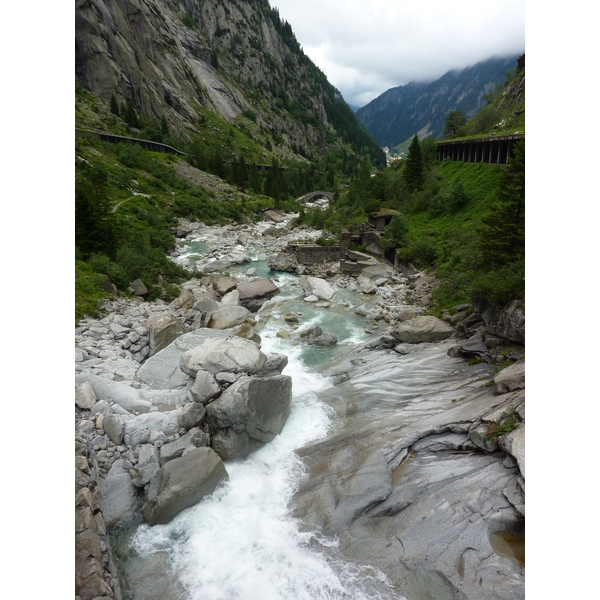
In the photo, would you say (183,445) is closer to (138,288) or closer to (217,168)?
(138,288)

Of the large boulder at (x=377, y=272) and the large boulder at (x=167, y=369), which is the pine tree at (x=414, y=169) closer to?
the large boulder at (x=377, y=272)

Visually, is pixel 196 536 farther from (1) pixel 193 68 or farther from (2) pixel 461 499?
(1) pixel 193 68

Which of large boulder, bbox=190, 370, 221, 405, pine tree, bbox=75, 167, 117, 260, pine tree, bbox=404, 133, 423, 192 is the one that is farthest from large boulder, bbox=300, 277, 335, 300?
pine tree, bbox=404, 133, 423, 192

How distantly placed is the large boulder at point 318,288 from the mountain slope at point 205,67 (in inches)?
3097

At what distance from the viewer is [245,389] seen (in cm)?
1219

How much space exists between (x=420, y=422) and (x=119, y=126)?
83259 mm

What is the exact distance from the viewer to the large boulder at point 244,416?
468 inches

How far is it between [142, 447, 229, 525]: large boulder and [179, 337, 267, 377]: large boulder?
3.04m

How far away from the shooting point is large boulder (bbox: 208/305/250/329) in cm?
2120

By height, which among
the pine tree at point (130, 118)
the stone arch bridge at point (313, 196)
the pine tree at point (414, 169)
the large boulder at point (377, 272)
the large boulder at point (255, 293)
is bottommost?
the large boulder at point (255, 293)

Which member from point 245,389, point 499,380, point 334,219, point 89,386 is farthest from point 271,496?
point 334,219

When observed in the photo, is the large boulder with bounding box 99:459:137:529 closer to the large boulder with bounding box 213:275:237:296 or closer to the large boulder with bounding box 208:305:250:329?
the large boulder with bounding box 208:305:250:329

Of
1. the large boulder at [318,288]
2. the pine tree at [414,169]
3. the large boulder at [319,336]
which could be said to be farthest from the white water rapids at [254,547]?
the pine tree at [414,169]

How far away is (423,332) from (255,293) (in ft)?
44.2
